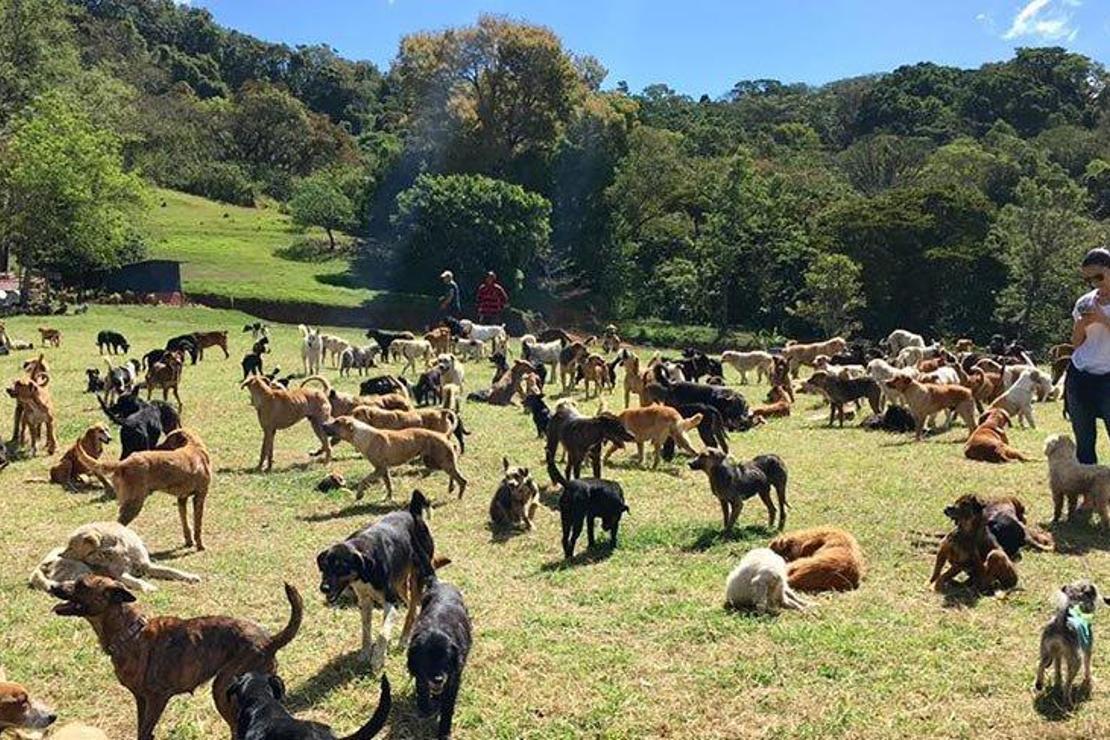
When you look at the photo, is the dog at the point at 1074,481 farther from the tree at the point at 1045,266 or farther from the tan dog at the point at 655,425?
the tree at the point at 1045,266

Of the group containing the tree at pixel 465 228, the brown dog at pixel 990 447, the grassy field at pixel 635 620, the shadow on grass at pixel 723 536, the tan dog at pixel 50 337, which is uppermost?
the tree at pixel 465 228

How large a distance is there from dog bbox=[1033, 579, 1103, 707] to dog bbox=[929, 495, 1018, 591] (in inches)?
74.8

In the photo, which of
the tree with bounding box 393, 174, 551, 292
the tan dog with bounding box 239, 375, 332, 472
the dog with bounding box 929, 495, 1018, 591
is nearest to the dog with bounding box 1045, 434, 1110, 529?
the dog with bounding box 929, 495, 1018, 591

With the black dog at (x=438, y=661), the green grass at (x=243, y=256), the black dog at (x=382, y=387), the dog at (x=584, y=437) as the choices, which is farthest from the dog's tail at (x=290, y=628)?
the green grass at (x=243, y=256)

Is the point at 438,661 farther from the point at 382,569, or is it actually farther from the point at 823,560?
the point at 823,560

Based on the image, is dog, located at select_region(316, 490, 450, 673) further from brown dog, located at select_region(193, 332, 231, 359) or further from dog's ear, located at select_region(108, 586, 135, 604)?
brown dog, located at select_region(193, 332, 231, 359)

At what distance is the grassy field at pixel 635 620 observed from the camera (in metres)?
5.82

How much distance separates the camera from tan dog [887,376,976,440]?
1591cm

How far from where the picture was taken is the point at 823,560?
824cm

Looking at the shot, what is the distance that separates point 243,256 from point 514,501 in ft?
147

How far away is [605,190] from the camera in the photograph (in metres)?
53.4

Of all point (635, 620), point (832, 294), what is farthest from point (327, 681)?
point (832, 294)

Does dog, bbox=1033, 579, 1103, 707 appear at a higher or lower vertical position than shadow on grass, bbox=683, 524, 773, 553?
→ higher

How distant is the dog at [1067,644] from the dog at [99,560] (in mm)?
6731
